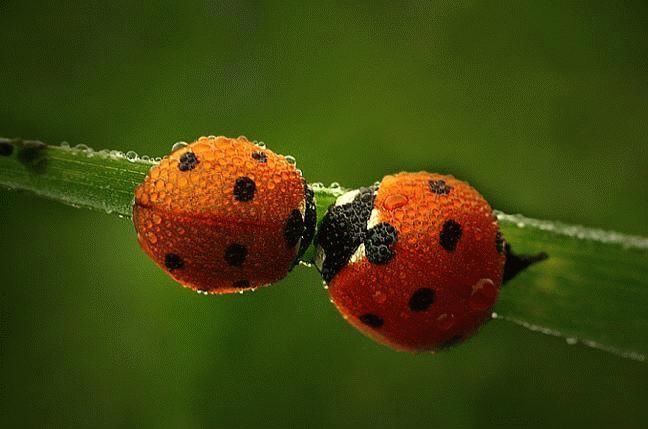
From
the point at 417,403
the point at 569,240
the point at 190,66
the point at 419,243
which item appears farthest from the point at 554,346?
the point at 190,66

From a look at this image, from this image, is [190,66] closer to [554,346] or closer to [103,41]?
[103,41]

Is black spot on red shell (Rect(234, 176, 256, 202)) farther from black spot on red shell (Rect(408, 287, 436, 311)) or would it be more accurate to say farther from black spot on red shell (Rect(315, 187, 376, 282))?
black spot on red shell (Rect(408, 287, 436, 311))

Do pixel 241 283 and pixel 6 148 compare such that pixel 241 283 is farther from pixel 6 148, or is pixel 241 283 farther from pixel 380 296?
pixel 6 148

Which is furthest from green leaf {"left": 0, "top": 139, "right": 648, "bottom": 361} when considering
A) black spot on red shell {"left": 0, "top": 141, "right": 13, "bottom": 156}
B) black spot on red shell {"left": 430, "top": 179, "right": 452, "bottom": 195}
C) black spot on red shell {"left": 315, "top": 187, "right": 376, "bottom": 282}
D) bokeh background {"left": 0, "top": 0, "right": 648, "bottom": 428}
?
bokeh background {"left": 0, "top": 0, "right": 648, "bottom": 428}

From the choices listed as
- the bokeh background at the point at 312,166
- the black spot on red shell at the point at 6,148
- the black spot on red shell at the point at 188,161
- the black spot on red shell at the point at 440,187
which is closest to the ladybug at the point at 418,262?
the black spot on red shell at the point at 440,187

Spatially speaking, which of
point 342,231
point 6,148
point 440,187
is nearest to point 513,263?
point 440,187

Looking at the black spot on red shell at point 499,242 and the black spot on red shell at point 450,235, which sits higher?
the black spot on red shell at point 450,235

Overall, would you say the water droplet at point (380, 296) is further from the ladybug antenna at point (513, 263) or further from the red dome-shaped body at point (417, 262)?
the ladybug antenna at point (513, 263)
